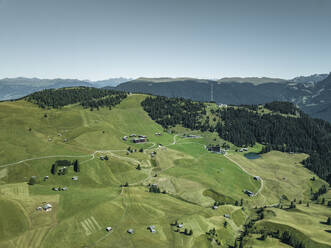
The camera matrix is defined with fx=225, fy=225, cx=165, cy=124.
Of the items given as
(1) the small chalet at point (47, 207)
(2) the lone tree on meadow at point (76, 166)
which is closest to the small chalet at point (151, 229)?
(1) the small chalet at point (47, 207)

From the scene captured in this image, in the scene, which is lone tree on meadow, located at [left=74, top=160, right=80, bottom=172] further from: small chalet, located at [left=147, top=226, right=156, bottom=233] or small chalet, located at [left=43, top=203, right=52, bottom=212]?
small chalet, located at [left=147, top=226, right=156, bottom=233]

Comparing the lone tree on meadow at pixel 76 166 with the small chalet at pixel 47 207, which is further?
the lone tree on meadow at pixel 76 166

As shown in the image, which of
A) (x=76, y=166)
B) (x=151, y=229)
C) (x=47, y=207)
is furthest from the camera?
(x=76, y=166)

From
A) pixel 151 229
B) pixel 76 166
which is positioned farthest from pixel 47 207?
pixel 76 166

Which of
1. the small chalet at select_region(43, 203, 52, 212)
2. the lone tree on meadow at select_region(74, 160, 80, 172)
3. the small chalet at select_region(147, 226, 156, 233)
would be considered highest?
the lone tree on meadow at select_region(74, 160, 80, 172)

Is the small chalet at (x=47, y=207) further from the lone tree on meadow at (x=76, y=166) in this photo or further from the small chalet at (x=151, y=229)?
the lone tree on meadow at (x=76, y=166)

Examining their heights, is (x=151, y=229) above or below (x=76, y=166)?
below

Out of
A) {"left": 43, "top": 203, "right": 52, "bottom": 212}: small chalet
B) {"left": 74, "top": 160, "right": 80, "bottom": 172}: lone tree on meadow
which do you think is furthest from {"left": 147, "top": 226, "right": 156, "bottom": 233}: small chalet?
{"left": 74, "top": 160, "right": 80, "bottom": 172}: lone tree on meadow

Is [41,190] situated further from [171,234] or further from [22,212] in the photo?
[171,234]

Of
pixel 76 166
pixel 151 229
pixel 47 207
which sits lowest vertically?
pixel 151 229

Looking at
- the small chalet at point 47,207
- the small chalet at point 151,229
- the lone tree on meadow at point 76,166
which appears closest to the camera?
the small chalet at point 151,229

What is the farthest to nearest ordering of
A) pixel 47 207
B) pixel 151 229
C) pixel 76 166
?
pixel 76 166
pixel 47 207
pixel 151 229

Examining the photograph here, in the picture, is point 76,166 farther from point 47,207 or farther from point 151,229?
point 151,229
